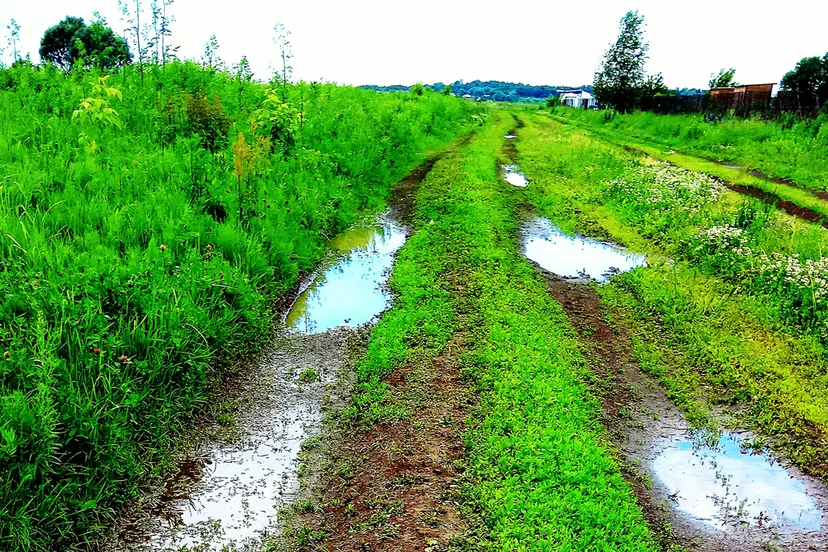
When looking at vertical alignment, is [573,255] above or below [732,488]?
above

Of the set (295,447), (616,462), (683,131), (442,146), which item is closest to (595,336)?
(616,462)

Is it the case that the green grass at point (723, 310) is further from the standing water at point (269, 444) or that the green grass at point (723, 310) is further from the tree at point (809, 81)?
the tree at point (809, 81)

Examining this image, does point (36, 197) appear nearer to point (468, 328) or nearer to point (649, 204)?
point (468, 328)

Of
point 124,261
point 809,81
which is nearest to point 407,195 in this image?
point 124,261

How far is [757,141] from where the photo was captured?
58.7ft

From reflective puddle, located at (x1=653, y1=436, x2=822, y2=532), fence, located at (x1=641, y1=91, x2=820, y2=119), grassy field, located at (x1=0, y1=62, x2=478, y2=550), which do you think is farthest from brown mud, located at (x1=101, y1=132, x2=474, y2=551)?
fence, located at (x1=641, y1=91, x2=820, y2=119)

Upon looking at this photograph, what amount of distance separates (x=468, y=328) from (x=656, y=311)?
2265 millimetres

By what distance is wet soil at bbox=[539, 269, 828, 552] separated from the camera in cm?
340

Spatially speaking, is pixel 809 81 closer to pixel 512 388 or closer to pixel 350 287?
pixel 350 287

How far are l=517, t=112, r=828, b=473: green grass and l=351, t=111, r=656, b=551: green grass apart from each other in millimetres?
966

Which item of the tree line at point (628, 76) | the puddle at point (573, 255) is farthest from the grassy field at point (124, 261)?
the tree line at point (628, 76)

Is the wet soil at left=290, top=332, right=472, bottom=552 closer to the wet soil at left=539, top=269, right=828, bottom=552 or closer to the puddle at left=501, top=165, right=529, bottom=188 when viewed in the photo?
the wet soil at left=539, top=269, right=828, bottom=552

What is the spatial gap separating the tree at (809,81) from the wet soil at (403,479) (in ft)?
63.6

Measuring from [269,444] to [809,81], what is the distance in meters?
22.8
